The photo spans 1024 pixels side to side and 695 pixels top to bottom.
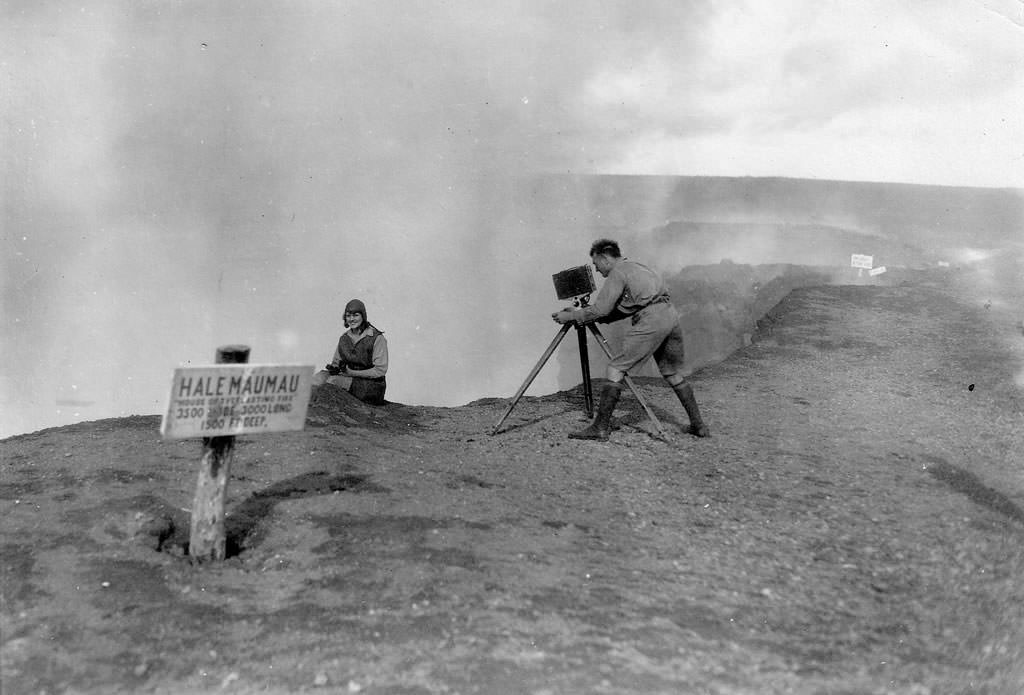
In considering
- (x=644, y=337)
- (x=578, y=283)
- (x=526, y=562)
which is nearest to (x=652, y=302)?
(x=644, y=337)

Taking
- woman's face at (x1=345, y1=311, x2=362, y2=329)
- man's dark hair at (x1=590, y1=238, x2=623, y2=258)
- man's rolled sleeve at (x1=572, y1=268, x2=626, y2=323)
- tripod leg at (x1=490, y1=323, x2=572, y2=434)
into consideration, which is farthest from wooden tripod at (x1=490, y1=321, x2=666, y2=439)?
woman's face at (x1=345, y1=311, x2=362, y2=329)

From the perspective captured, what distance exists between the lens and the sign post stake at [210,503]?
4012 millimetres

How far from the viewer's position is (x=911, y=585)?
156 inches

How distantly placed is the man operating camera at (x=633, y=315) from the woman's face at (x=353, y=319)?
278cm

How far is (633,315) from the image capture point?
22.4 ft

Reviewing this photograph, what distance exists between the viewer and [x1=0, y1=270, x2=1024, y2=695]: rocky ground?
10.00 ft

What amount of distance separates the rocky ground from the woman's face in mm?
1226

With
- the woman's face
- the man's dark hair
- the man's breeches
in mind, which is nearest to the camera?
the man's breeches

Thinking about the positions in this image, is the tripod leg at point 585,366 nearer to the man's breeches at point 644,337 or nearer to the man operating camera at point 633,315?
the man operating camera at point 633,315

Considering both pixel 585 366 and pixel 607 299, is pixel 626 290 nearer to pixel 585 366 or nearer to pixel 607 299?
pixel 607 299

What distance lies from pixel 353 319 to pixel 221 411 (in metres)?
→ 4.95

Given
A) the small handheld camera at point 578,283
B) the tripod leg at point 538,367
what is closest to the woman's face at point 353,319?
the tripod leg at point 538,367

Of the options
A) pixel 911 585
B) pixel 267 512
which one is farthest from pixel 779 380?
pixel 267 512

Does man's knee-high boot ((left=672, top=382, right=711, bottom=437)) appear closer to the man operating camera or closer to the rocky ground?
the man operating camera
